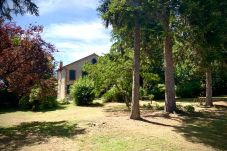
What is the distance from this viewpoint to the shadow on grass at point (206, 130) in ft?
45.9

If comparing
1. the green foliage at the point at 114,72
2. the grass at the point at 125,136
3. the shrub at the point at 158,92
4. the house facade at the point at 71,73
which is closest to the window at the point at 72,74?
the house facade at the point at 71,73

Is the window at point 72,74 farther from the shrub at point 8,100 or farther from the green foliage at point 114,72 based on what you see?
the green foliage at point 114,72

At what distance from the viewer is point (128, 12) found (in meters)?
17.6

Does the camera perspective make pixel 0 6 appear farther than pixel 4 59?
No

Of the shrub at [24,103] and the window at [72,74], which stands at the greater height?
the window at [72,74]

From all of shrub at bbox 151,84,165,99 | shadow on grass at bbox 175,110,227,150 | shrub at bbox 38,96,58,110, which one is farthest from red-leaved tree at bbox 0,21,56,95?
shrub at bbox 151,84,165,99

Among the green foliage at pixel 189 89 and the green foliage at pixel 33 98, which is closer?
the green foliage at pixel 33 98

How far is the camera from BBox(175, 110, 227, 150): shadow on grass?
14.0 m

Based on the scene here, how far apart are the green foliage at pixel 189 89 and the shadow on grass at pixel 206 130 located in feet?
58.4

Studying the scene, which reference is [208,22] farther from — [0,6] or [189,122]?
[0,6]

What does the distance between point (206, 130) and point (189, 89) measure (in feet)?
74.9

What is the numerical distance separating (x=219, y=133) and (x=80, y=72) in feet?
125

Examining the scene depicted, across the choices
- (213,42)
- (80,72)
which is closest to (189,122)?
(213,42)

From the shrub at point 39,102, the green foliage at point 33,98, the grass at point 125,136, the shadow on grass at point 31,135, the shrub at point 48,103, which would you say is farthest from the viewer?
the shrub at point 48,103
